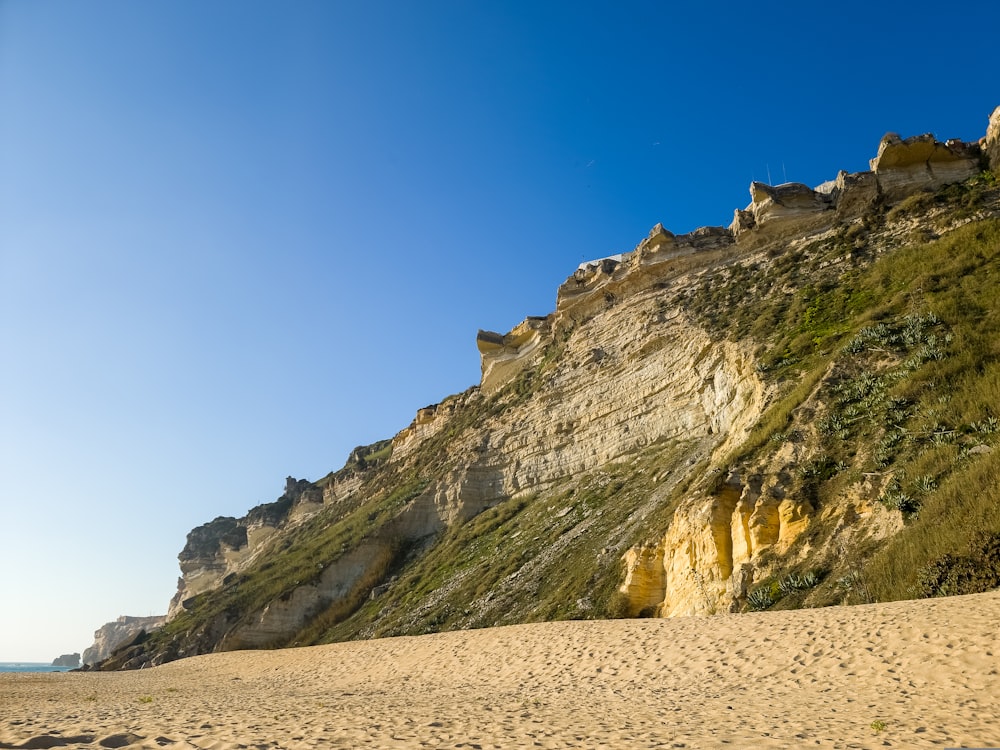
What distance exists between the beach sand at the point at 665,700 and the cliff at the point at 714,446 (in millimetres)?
2375

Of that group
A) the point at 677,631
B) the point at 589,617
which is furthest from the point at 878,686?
the point at 589,617

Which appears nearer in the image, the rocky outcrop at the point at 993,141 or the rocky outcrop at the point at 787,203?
the rocky outcrop at the point at 993,141

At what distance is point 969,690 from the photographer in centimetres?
784

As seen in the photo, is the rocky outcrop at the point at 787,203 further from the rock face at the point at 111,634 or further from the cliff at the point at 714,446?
the rock face at the point at 111,634

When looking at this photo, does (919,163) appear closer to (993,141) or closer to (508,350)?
(993,141)

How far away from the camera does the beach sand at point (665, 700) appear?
7.28 meters

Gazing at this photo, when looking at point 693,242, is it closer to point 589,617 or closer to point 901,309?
point 901,309

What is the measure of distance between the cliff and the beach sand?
93.5 inches

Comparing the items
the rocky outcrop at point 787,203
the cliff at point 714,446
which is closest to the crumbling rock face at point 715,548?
the cliff at point 714,446

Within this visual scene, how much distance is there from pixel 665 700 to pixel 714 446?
17.5 m

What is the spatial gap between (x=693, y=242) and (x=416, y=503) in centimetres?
2617

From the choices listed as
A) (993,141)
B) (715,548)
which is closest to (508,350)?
(993,141)

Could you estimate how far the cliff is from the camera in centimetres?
1473

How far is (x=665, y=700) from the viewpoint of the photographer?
980cm
